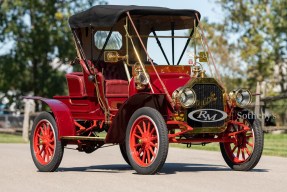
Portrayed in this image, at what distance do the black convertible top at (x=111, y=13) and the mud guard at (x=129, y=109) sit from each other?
4.28 ft

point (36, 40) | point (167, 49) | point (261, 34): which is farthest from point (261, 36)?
point (167, 49)

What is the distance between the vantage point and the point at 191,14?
Answer: 552 inches

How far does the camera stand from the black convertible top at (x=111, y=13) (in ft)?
44.0

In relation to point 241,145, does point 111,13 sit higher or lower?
higher

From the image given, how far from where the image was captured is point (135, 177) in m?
12.1

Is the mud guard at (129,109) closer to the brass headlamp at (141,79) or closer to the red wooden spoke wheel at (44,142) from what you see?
the brass headlamp at (141,79)

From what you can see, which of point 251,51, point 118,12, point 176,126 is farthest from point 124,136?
point 251,51

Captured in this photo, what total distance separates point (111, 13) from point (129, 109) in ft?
5.01

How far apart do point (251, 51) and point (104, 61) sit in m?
34.6

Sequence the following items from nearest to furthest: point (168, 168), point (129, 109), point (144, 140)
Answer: point (144, 140) < point (129, 109) < point (168, 168)

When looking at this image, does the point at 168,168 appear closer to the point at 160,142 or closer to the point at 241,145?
the point at 241,145

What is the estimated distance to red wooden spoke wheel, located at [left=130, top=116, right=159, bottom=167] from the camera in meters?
12.4

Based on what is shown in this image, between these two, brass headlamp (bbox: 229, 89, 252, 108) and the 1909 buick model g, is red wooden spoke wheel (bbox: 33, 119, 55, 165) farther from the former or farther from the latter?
brass headlamp (bbox: 229, 89, 252, 108)

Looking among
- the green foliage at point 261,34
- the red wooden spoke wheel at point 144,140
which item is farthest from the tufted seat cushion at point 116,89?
the green foliage at point 261,34
